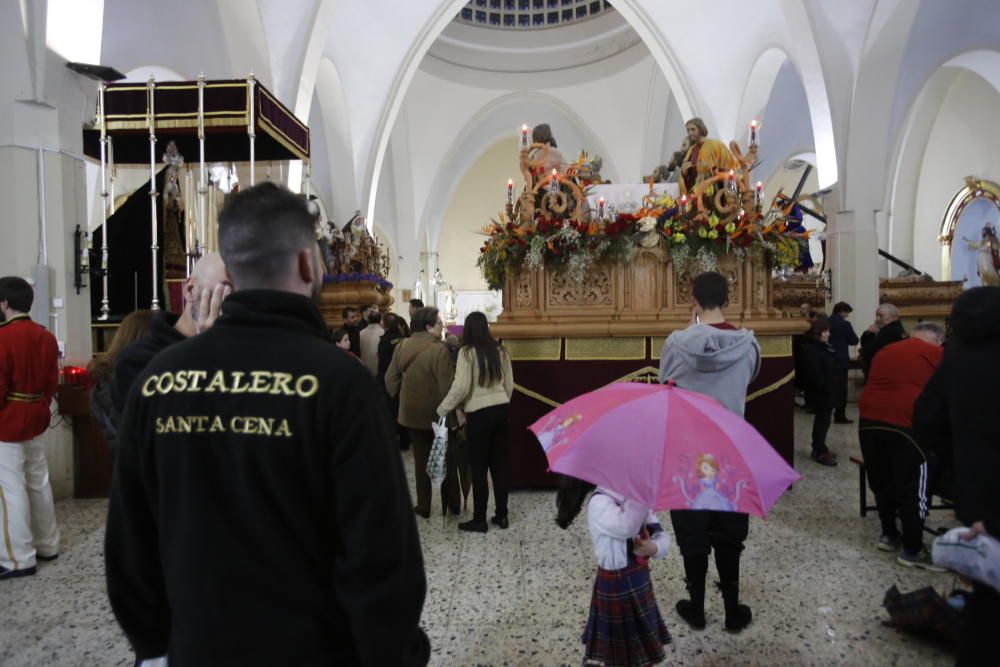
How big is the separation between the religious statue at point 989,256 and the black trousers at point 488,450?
14.2 m

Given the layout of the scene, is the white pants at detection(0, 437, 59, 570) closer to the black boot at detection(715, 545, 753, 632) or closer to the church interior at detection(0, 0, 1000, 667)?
the church interior at detection(0, 0, 1000, 667)

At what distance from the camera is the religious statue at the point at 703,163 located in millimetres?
6148

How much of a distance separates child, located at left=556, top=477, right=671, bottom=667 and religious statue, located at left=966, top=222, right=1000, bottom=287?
15500 millimetres

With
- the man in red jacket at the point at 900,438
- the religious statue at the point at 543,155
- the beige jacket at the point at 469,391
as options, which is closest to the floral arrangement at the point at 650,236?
the religious statue at the point at 543,155

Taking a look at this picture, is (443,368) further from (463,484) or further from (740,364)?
(740,364)

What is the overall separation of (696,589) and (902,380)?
1999 millimetres

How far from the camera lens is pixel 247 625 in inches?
49.6

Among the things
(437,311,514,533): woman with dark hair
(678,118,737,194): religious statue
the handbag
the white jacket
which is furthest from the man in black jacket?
(678,118,737,194): religious statue

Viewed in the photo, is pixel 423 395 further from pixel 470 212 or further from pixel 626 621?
pixel 470 212

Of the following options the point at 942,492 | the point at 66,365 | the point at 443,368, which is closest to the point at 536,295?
the point at 443,368

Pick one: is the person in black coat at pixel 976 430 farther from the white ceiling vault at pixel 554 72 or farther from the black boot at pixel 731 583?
the white ceiling vault at pixel 554 72

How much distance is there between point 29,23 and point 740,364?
654 centimetres

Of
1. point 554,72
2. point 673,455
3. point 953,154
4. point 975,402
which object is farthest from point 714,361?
point 554,72

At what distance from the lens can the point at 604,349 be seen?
18.6 ft
